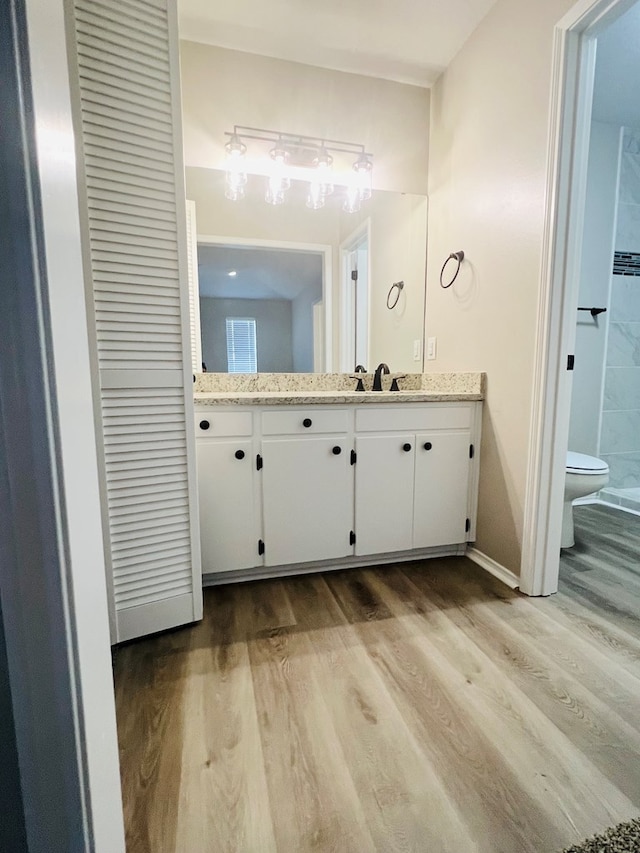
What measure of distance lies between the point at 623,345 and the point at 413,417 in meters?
2.15

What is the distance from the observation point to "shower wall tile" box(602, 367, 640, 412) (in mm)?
2938

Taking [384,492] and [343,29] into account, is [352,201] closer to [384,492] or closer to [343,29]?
[343,29]

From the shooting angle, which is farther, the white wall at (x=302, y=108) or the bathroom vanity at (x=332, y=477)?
the white wall at (x=302, y=108)

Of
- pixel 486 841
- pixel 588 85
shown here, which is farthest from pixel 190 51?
pixel 486 841

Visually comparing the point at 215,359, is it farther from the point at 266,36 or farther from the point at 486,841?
the point at 486,841

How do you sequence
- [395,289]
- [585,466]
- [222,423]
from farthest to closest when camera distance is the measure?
[395,289], [585,466], [222,423]

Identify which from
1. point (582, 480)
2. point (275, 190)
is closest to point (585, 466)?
point (582, 480)

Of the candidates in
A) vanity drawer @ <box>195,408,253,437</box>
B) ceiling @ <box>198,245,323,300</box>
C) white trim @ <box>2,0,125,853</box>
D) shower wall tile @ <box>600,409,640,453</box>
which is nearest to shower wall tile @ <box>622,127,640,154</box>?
shower wall tile @ <box>600,409,640,453</box>

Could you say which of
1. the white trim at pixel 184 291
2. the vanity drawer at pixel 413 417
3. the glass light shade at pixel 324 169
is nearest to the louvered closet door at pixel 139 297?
the white trim at pixel 184 291

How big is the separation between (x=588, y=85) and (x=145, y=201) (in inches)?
63.3

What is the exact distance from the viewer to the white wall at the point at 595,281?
2732mm

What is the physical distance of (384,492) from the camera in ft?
6.18

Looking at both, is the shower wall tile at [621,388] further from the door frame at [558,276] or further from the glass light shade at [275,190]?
the glass light shade at [275,190]

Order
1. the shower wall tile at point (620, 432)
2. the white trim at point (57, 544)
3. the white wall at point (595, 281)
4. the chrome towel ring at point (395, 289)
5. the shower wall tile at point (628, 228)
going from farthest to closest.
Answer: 1. the shower wall tile at point (620, 432)
2. the shower wall tile at point (628, 228)
3. the white wall at point (595, 281)
4. the chrome towel ring at point (395, 289)
5. the white trim at point (57, 544)
